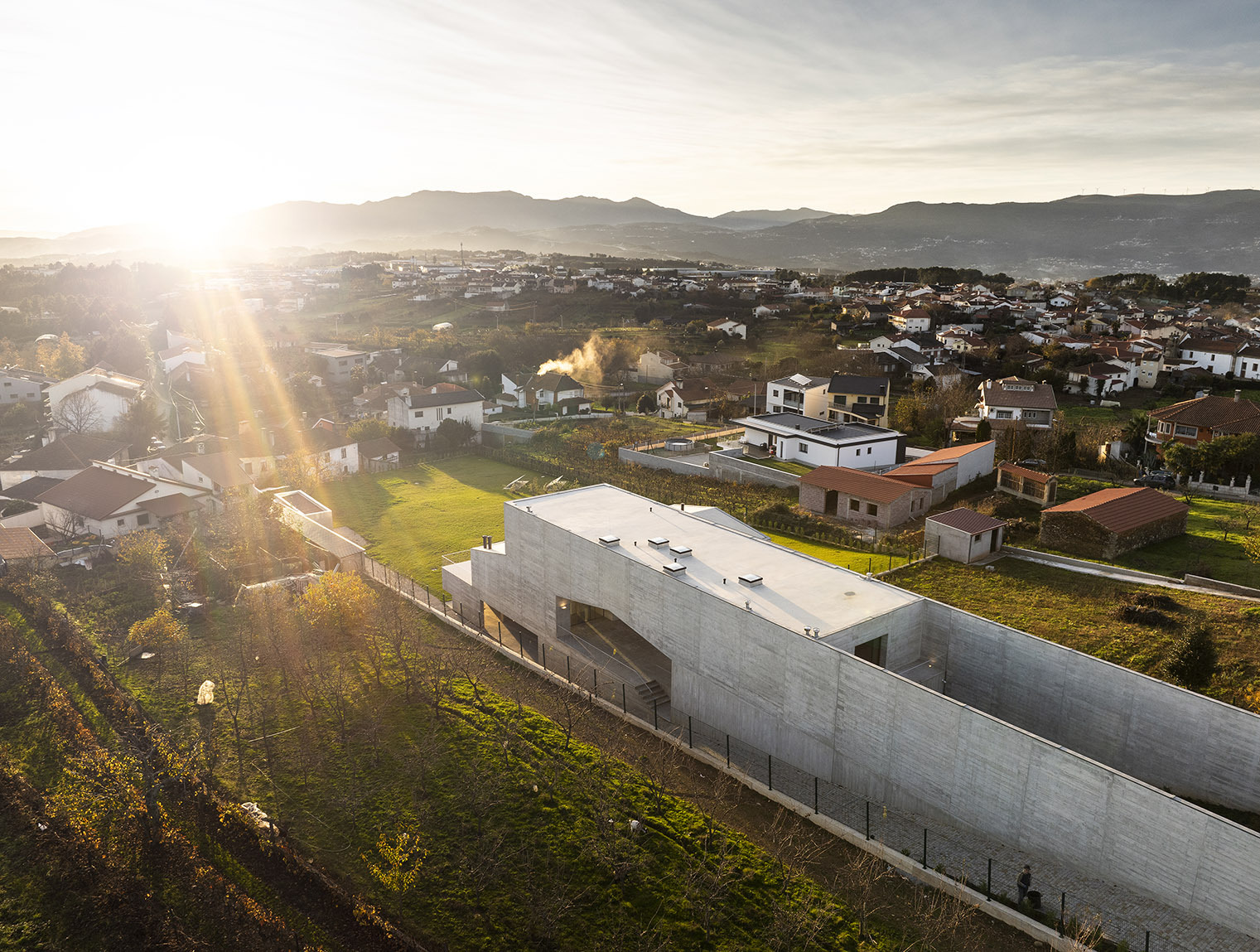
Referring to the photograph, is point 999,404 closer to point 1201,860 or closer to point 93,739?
point 1201,860

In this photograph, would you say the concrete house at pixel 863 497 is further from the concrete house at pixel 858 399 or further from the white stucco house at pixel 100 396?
the white stucco house at pixel 100 396

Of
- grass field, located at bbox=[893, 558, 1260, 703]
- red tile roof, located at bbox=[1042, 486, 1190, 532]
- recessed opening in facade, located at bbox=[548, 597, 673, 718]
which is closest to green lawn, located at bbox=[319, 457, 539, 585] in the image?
recessed opening in facade, located at bbox=[548, 597, 673, 718]

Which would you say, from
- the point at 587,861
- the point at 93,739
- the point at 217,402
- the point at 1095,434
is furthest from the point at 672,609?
the point at 217,402

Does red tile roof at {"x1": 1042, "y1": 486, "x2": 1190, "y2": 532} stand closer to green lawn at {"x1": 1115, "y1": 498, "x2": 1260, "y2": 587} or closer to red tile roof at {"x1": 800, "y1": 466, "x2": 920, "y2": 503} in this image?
green lawn at {"x1": 1115, "y1": 498, "x2": 1260, "y2": 587}

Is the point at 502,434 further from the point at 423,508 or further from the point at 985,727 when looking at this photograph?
the point at 985,727

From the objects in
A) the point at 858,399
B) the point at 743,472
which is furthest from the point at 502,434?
the point at 858,399

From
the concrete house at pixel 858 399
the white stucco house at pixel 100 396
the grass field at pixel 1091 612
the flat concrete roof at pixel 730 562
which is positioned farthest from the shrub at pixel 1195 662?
the white stucco house at pixel 100 396
